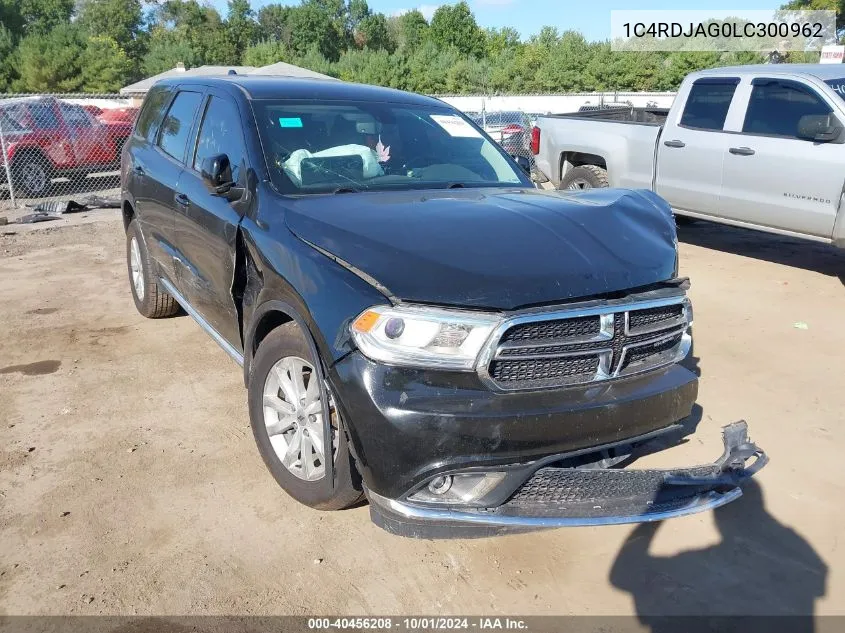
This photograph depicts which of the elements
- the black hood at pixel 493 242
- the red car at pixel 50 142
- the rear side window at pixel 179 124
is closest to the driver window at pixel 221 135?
the rear side window at pixel 179 124

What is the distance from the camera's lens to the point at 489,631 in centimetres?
258

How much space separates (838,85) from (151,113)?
623cm

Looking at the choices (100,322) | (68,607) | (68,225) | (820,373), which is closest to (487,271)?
(68,607)

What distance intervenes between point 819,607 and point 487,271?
1.77 m

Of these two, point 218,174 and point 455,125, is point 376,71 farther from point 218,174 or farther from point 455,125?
point 218,174

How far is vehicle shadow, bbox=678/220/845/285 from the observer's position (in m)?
7.74

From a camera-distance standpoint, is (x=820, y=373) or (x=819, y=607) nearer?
(x=819, y=607)

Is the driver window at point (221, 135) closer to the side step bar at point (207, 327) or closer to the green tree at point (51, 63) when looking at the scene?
the side step bar at point (207, 327)

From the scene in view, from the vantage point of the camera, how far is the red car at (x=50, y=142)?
12.7 metres

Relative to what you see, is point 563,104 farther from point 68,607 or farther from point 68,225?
point 68,607

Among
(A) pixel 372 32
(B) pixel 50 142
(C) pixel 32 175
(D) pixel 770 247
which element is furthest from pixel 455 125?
(A) pixel 372 32

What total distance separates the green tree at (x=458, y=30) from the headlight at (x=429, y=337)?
86.5 m

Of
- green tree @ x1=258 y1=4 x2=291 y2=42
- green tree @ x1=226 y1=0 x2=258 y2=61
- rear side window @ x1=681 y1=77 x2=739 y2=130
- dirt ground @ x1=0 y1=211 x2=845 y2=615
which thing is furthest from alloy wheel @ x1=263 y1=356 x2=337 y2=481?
green tree @ x1=258 y1=4 x2=291 y2=42

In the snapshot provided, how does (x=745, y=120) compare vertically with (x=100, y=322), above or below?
above
